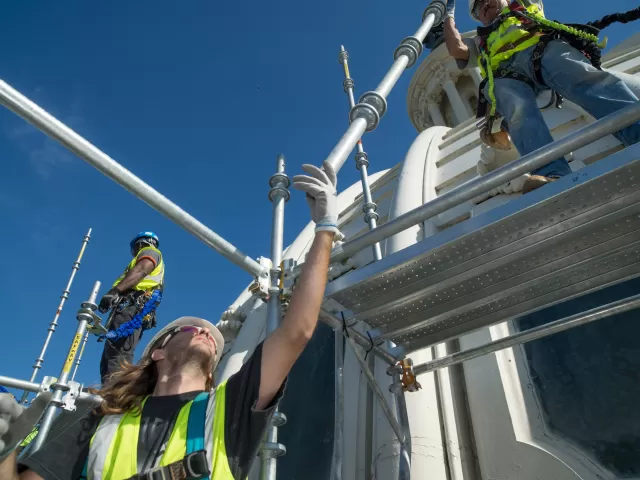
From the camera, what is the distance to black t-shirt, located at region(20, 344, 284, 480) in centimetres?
215

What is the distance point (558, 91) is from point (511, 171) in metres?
1.41

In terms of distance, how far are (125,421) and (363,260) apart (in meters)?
4.79

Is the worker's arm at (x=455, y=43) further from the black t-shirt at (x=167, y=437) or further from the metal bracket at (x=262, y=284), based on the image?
the black t-shirt at (x=167, y=437)

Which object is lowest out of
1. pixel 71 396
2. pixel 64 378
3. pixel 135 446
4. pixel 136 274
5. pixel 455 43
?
pixel 135 446

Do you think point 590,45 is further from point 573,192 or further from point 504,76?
point 573,192

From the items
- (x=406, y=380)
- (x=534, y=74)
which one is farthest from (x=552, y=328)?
(x=534, y=74)

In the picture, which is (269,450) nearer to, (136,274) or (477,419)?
(477,419)

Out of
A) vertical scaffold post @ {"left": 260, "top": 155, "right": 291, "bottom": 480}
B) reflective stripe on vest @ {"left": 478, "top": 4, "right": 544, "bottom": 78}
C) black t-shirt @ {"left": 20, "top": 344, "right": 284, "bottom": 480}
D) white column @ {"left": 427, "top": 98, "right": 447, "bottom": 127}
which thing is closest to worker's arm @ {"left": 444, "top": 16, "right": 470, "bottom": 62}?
reflective stripe on vest @ {"left": 478, "top": 4, "right": 544, "bottom": 78}

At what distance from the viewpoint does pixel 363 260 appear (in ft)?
22.4

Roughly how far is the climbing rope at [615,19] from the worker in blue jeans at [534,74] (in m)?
0.17

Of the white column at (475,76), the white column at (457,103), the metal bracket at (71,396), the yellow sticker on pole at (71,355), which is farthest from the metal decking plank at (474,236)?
the white column at (475,76)

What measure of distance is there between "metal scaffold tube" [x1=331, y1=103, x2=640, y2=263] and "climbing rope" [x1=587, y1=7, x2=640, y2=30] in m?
1.57

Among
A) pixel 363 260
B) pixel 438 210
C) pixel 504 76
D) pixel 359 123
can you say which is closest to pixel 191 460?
pixel 438 210

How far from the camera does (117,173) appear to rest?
276 cm
